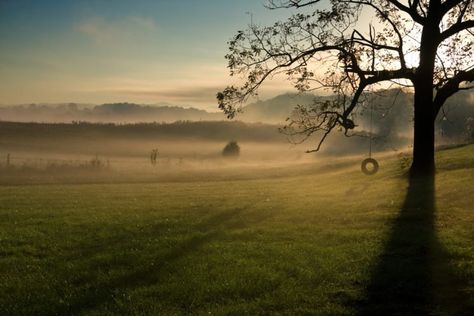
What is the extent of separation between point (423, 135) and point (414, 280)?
18.9m

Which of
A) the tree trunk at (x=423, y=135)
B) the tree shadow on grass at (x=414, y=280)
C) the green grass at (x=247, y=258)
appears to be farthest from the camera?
the tree trunk at (x=423, y=135)

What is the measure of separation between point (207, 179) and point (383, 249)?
4395cm

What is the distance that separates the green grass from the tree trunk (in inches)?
89.3

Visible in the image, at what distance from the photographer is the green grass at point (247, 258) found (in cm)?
1159

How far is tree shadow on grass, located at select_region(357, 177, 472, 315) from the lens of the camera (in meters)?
10.9

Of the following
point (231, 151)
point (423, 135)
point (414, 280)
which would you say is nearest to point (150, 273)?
point (414, 280)

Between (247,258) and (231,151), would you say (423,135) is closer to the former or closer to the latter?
(247,258)

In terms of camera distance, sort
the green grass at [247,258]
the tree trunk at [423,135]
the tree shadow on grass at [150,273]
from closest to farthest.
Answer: the green grass at [247,258], the tree shadow on grass at [150,273], the tree trunk at [423,135]

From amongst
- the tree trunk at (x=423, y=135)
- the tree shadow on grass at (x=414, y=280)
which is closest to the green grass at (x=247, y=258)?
the tree shadow on grass at (x=414, y=280)

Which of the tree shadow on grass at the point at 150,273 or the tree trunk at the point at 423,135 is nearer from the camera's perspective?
the tree shadow on grass at the point at 150,273

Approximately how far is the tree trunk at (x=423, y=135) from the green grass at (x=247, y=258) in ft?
7.44

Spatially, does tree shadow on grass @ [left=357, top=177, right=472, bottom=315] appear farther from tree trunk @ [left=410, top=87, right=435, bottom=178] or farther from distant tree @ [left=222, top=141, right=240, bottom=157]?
distant tree @ [left=222, top=141, right=240, bottom=157]

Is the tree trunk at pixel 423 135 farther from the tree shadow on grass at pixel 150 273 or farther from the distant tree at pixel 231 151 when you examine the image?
the distant tree at pixel 231 151

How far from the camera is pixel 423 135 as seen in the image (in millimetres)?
29828
